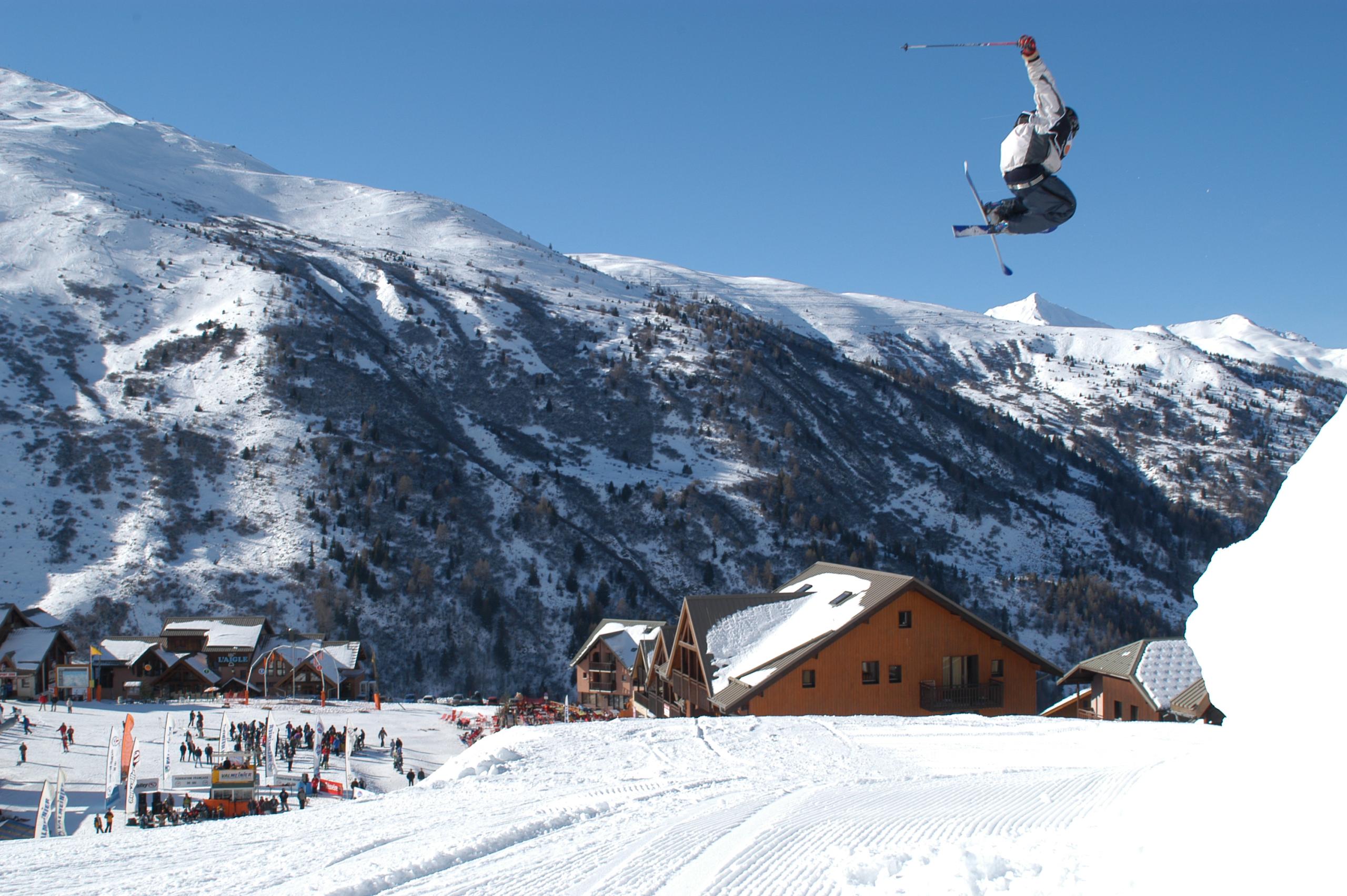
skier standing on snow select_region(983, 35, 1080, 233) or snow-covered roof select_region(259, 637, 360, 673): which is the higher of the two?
skier standing on snow select_region(983, 35, 1080, 233)

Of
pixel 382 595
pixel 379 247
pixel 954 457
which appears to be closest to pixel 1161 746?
pixel 382 595

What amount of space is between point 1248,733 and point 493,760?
Answer: 41.5 ft


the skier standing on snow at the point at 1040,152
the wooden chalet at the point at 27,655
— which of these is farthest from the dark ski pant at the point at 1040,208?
the wooden chalet at the point at 27,655

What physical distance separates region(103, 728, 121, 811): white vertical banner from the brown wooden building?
1592 cm

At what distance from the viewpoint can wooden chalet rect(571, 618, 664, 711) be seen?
4791cm

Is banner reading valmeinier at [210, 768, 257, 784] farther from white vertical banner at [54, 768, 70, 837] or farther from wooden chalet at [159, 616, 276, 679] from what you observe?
wooden chalet at [159, 616, 276, 679]

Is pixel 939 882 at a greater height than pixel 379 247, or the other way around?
pixel 379 247

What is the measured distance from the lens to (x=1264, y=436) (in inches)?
6191

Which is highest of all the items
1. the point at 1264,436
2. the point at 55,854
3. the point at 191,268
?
the point at 191,268

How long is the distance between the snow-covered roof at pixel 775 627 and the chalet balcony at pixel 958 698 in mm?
3256

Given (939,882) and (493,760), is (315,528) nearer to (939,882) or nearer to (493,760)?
(493,760)

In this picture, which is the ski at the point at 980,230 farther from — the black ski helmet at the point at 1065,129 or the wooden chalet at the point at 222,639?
the wooden chalet at the point at 222,639

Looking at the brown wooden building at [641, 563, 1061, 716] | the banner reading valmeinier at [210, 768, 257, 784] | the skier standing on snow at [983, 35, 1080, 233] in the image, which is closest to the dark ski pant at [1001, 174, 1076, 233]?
the skier standing on snow at [983, 35, 1080, 233]

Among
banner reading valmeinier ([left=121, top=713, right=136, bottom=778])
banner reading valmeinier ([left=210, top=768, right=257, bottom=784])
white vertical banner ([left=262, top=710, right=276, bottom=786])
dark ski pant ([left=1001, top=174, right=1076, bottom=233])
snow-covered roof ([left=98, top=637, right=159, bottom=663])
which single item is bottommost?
white vertical banner ([left=262, top=710, right=276, bottom=786])
